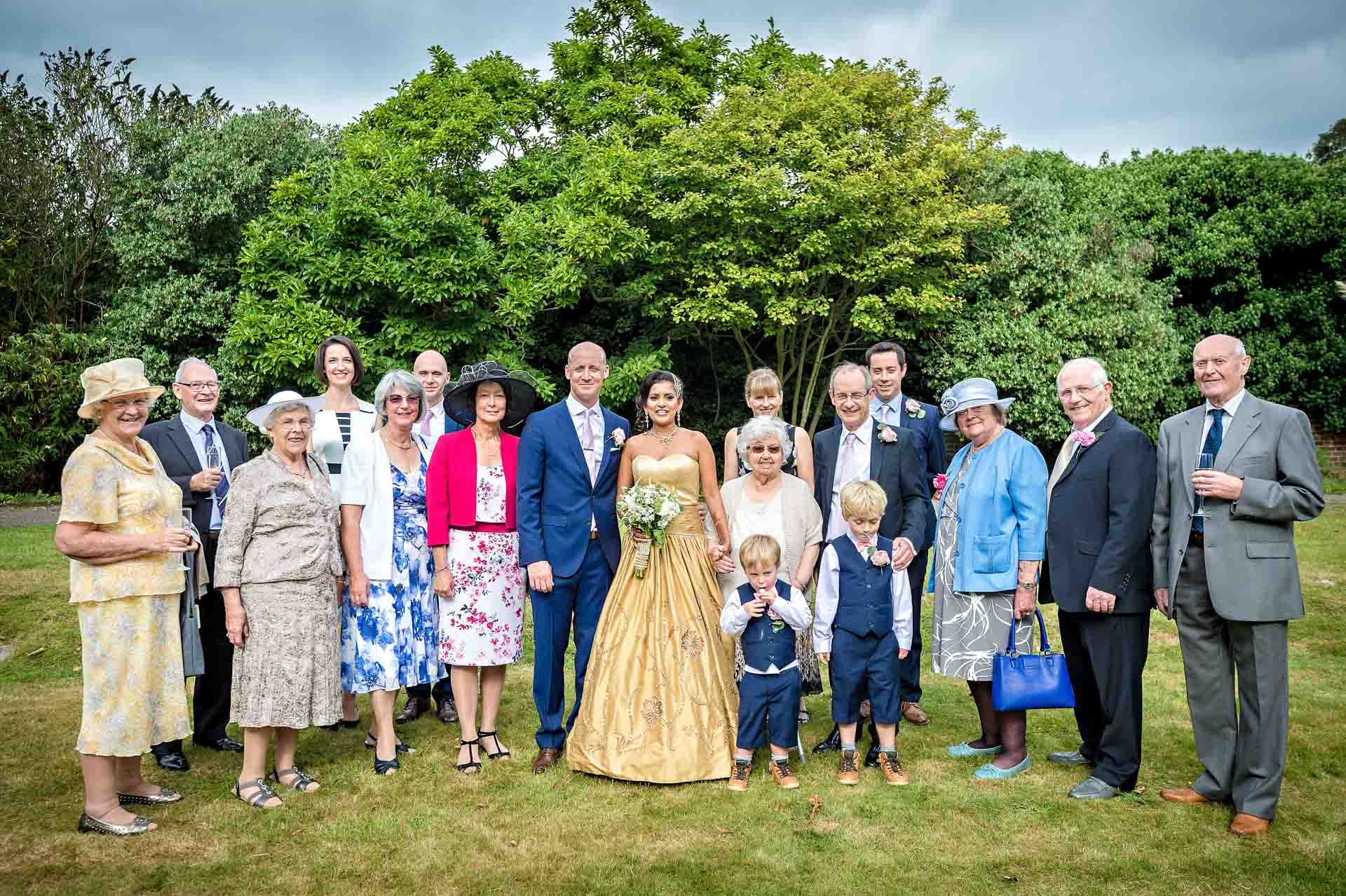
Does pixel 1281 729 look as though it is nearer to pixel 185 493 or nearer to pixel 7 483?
pixel 185 493

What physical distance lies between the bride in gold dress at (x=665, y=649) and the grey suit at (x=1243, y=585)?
2.44m

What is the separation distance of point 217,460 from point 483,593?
2079 mm

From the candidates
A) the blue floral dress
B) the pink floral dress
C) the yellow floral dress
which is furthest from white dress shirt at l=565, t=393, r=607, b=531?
the yellow floral dress

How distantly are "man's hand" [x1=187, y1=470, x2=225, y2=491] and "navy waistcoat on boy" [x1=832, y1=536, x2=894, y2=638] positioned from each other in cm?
380

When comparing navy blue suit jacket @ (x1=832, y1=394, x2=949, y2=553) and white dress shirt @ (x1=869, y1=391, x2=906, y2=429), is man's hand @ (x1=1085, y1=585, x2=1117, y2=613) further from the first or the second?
white dress shirt @ (x1=869, y1=391, x2=906, y2=429)

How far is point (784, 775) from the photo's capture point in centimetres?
522

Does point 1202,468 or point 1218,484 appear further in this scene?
point 1202,468

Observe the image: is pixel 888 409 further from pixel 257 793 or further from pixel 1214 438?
pixel 257 793

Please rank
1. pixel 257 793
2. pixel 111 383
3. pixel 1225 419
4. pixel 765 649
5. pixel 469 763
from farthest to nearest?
1. pixel 469 763
2. pixel 765 649
3. pixel 257 793
4. pixel 1225 419
5. pixel 111 383

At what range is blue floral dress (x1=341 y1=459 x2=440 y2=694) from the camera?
5.36 metres

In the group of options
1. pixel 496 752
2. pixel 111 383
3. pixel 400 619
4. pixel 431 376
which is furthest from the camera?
pixel 431 376

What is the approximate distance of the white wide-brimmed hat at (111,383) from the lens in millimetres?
4586

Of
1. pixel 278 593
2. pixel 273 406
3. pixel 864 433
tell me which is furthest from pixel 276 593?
pixel 864 433

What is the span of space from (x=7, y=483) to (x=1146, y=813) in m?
22.5
